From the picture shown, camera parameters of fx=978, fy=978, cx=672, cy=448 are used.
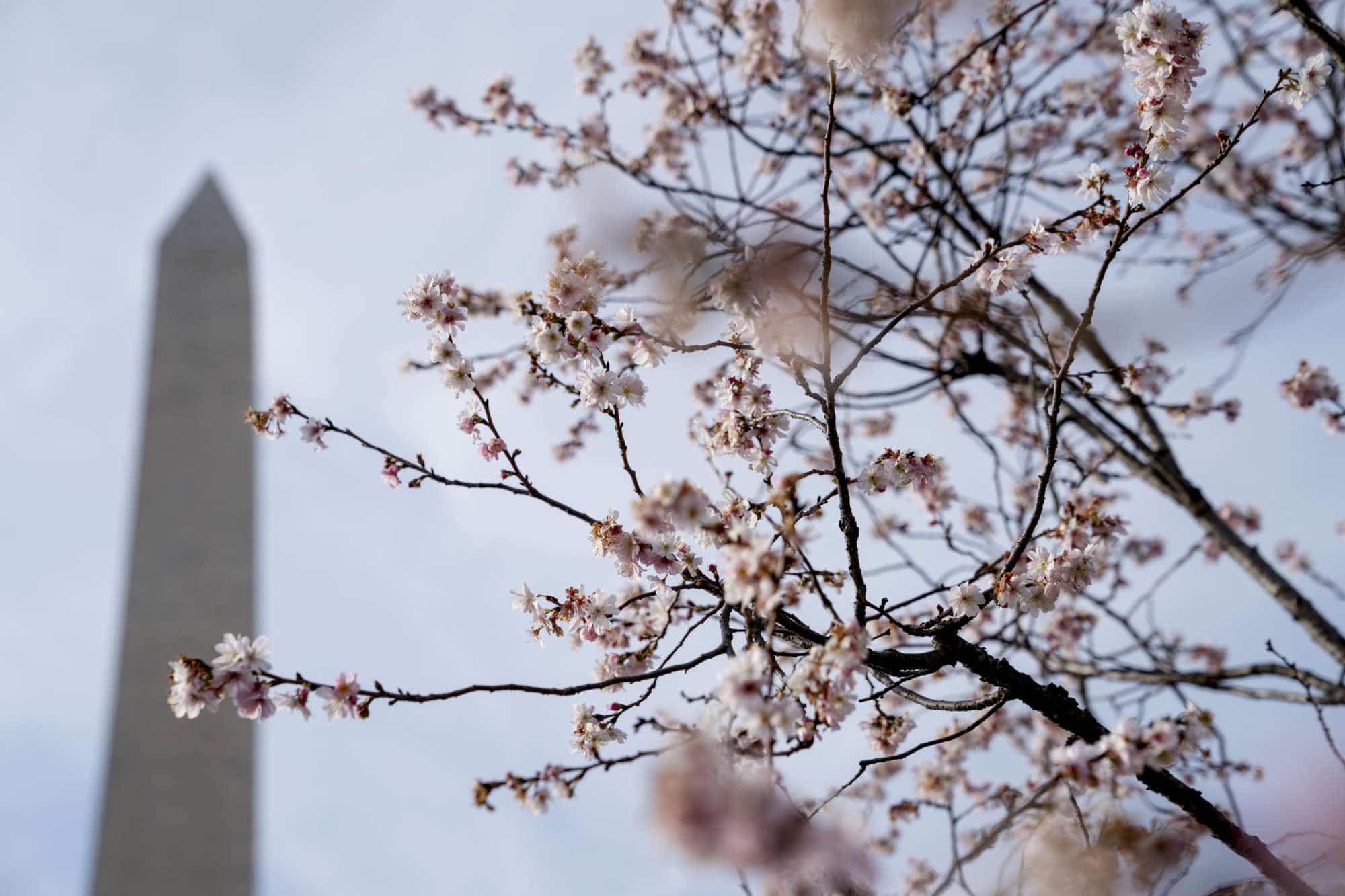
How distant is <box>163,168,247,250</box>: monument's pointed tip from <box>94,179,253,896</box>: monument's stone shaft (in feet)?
0.06

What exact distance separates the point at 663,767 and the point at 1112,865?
75 centimetres

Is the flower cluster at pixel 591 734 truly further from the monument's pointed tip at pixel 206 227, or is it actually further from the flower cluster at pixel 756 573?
the monument's pointed tip at pixel 206 227

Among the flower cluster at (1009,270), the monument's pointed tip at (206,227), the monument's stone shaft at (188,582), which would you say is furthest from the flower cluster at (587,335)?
the monument's pointed tip at (206,227)

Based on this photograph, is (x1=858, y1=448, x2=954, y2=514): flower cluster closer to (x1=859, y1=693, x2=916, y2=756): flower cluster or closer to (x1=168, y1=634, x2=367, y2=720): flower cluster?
(x1=859, y1=693, x2=916, y2=756): flower cluster

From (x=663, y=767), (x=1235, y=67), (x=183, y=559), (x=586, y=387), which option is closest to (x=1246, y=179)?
(x=1235, y=67)

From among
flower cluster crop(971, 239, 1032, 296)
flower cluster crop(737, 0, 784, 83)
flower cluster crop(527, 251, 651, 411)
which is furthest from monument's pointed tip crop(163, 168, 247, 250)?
flower cluster crop(971, 239, 1032, 296)

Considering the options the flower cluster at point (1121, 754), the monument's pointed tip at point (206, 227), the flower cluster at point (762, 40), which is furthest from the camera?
the monument's pointed tip at point (206, 227)

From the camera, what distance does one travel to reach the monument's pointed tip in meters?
8.80

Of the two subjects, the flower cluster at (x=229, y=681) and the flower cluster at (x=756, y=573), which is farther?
the flower cluster at (x=229, y=681)

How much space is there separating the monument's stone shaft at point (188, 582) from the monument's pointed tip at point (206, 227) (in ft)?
0.06

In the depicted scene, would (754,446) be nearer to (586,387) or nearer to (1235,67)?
(586,387)

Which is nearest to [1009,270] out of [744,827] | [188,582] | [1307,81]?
[1307,81]

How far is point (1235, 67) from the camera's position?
12.0ft

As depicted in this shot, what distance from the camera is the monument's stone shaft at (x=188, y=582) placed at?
20.6 ft
